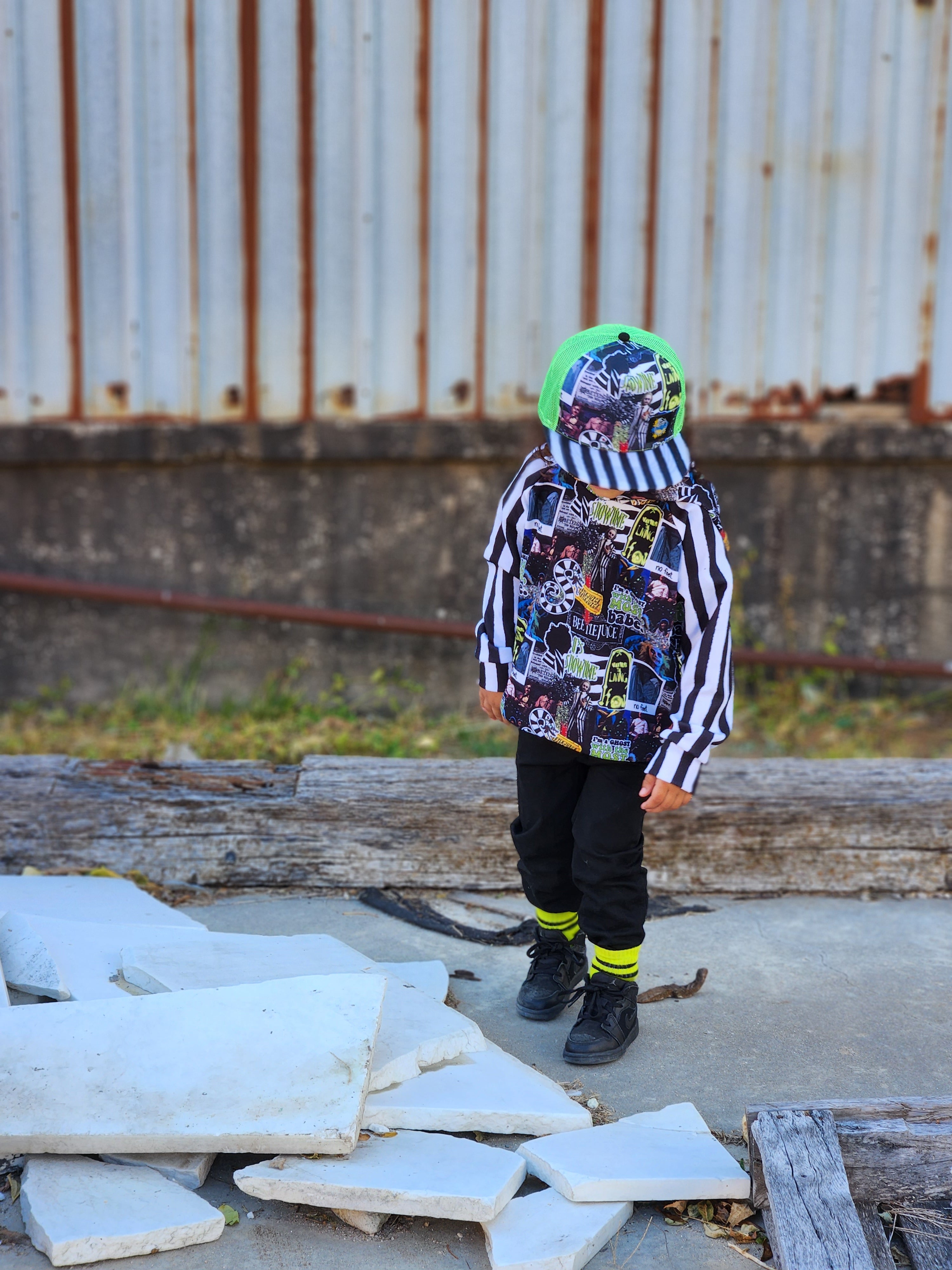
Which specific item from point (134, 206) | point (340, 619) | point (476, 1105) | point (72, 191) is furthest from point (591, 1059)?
point (72, 191)

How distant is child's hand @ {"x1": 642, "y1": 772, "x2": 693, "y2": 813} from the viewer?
7.44 feet

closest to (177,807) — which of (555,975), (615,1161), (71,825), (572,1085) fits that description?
(71,825)

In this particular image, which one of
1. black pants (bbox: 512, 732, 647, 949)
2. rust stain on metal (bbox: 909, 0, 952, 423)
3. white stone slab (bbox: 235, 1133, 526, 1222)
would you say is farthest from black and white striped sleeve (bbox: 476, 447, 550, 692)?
rust stain on metal (bbox: 909, 0, 952, 423)

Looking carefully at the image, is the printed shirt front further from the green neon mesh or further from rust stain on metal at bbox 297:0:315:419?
rust stain on metal at bbox 297:0:315:419

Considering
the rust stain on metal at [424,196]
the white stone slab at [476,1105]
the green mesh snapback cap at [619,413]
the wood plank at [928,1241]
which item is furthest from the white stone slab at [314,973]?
the rust stain on metal at [424,196]

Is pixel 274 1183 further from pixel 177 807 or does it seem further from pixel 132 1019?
pixel 177 807

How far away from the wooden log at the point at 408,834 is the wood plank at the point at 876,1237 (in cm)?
143

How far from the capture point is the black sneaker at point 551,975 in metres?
2.60

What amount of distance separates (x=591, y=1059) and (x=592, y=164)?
146 inches

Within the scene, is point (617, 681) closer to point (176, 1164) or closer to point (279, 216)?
point (176, 1164)

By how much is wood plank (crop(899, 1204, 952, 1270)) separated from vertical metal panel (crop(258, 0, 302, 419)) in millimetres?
3873

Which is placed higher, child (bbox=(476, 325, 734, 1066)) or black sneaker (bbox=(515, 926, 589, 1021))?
child (bbox=(476, 325, 734, 1066))

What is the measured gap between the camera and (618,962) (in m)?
2.48

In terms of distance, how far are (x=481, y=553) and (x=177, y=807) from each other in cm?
217
